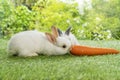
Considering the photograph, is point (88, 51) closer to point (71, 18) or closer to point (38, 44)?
point (38, 44)

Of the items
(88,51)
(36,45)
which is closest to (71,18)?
(88,51)

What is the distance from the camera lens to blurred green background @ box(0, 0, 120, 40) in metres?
5.25

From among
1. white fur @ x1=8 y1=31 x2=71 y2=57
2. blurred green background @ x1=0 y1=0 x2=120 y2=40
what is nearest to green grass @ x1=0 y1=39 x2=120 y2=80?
→ white fur @ x1=8 y1=31 x2=71 y2=57

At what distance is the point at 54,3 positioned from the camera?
17.5 feet

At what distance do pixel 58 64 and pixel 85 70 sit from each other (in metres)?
0.26

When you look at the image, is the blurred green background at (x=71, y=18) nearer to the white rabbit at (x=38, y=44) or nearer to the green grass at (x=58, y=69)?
the white rabbit at (x=38, y=44)

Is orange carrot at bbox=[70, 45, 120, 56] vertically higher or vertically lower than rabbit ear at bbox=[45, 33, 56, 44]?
lower

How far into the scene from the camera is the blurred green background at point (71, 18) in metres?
5.25

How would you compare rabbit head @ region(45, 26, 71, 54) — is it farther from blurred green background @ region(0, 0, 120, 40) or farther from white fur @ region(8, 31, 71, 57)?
blurred green background @ region(0, 0, 120, 40)

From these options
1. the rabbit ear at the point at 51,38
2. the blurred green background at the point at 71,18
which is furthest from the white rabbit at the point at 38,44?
the blurred green background at the point at 71,18

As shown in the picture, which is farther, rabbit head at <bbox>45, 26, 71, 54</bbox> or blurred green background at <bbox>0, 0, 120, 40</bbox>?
blurred green background at <bbox>0, 0, 120, 40</bbox>

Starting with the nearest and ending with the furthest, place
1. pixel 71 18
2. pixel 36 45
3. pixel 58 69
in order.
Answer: pixel 58 69 → pixel 36 45 → pixel 71 18

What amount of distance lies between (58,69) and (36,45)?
2.15 ft

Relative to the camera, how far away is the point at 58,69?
1.87m
